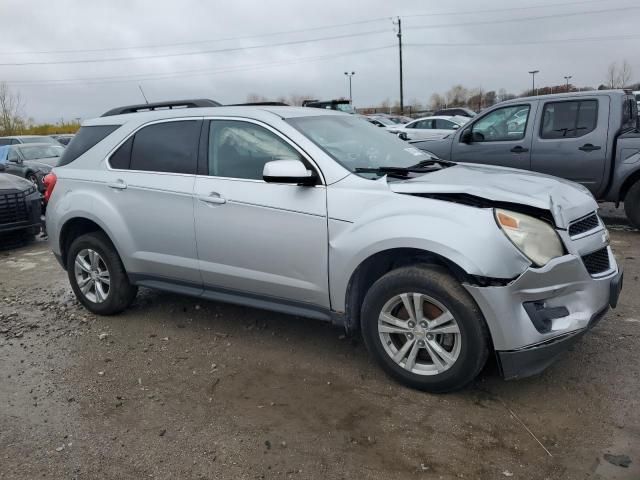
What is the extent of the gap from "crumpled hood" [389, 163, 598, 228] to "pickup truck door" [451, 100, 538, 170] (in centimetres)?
404

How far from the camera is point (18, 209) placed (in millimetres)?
8055

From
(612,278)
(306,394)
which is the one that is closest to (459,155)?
(612,278)

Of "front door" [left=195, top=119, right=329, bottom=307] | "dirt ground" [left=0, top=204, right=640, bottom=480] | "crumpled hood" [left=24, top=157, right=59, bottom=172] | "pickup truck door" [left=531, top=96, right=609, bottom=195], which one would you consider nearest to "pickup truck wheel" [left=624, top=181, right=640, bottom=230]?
"pickup truck door" [left=531, top=96, right=609, bottom=195]

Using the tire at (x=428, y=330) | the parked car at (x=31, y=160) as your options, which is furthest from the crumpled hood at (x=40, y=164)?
the tire at (x=428, y=330)

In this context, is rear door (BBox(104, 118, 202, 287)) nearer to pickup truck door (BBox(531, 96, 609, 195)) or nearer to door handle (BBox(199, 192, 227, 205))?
door handle (BBox(199, 192, 227, 205))

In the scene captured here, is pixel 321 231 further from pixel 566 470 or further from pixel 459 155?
pixel 459 155

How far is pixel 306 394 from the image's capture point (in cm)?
348

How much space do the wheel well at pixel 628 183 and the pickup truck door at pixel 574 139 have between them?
0.97ft

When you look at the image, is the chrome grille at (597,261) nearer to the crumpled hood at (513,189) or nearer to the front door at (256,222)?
the crumpled hood at (513,189)

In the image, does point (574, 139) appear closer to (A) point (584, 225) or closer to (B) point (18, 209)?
(A) point (584, 225)

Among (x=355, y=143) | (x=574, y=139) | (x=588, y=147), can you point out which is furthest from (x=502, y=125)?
(x=355, y=143)

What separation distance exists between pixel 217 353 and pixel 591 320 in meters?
2.58

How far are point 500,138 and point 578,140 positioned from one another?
108 centimetres

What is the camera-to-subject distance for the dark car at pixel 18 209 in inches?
312
